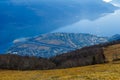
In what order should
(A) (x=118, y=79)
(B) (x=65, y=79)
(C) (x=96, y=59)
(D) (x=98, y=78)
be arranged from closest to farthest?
(A) (x=118, y=79), (D) (x=98, y=78), (B) (x=65, y=79), (C) (x=96, y=59)

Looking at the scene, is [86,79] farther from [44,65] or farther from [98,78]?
[44,65]

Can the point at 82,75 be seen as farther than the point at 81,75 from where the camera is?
No

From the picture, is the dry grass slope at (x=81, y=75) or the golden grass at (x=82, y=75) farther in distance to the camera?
the dry grass slope at (x=81, y=75)

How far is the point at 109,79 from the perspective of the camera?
3697 cm

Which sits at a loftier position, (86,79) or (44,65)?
(44,65)

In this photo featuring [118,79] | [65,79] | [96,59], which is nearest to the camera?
[118,79]

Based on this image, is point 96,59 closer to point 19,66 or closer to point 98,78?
point 19,66

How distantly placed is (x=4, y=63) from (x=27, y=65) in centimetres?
1299

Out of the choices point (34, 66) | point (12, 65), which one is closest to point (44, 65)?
point (34, 66)

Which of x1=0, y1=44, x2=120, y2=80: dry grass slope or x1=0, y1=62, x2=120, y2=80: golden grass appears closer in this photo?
x1=0, y1=62, x2=120, y2=80: golden grass

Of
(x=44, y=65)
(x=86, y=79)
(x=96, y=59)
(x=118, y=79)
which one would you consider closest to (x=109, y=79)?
(x=118, y=79)

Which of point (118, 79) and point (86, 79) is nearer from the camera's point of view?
point (118, 79)

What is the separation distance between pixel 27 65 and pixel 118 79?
537 ft

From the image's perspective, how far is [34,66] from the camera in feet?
639
